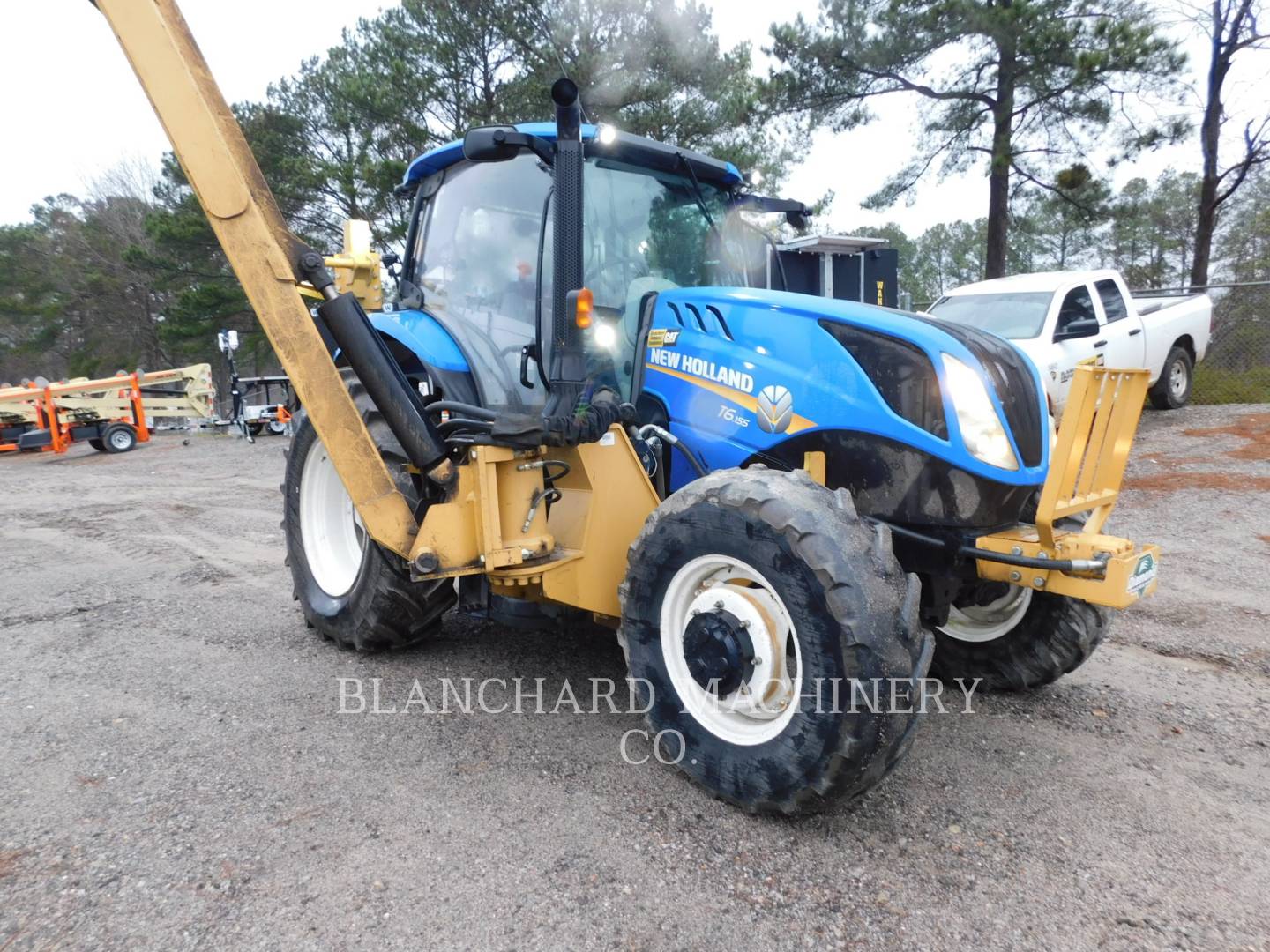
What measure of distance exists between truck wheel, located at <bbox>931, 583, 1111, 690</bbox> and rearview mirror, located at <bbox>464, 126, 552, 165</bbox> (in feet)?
7.54

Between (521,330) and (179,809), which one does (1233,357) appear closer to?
(521,330)

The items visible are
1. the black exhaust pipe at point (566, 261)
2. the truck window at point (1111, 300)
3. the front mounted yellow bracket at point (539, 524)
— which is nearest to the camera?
the black exhaust pipe at point (566, 261)

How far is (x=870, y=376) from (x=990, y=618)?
1.38 m

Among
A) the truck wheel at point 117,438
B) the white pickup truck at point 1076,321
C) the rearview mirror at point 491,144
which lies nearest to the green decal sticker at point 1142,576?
the rearview mirror at point 491,144

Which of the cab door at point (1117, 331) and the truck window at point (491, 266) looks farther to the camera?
the cab door at point (1117, 331)

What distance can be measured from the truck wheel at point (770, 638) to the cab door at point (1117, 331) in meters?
8.42

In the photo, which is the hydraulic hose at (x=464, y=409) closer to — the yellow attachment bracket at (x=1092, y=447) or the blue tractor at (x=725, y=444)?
the blue tractor at (x=725, y=444)

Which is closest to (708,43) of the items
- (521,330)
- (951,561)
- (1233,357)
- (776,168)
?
(776,168)

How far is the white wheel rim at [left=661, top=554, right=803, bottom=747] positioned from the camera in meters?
2.48

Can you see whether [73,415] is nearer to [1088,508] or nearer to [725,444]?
[725,444]

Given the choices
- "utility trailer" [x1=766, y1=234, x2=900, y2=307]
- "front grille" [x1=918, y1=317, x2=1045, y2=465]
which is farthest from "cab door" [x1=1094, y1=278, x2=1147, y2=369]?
"front grille" [x1=918, y1=317, x2=1045, y2=465]

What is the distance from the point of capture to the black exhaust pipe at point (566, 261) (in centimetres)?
277

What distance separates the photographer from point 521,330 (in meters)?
3.40

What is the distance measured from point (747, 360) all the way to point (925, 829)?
1599mm
